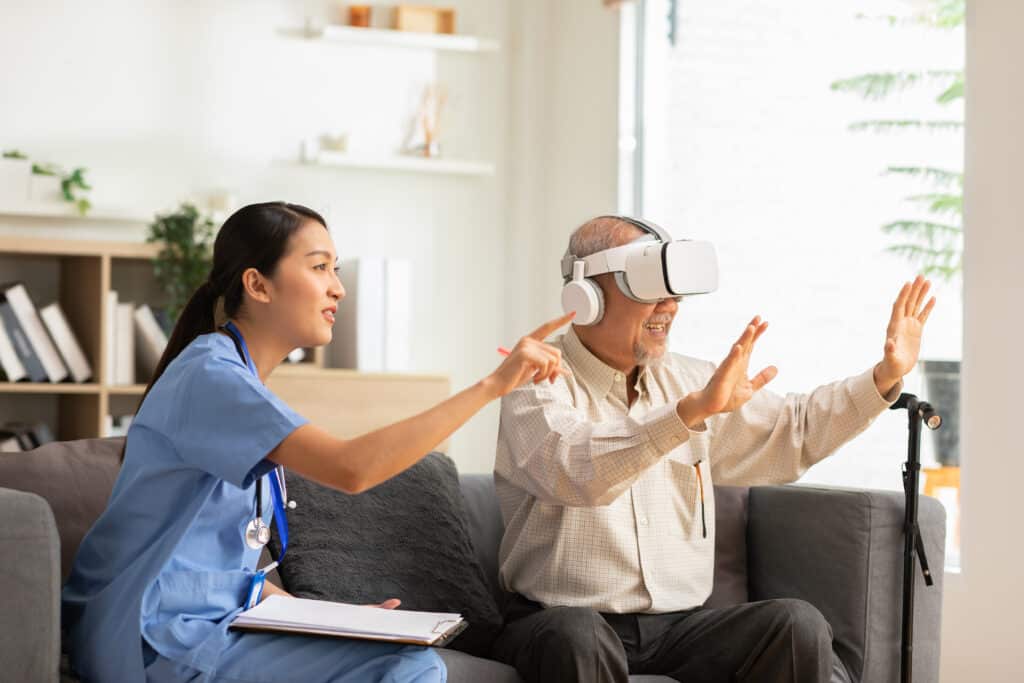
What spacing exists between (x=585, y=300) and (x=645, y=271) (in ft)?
0.42

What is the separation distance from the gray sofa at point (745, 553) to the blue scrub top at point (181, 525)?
0.22 ft

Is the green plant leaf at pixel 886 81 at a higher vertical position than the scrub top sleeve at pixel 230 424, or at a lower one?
higher

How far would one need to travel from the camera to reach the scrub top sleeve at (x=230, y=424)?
1653mm

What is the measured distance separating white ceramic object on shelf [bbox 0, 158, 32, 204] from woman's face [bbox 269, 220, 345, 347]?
2.51 metres

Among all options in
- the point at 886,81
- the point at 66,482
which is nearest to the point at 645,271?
the point at 66,482

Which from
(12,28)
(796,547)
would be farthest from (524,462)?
(12,28)

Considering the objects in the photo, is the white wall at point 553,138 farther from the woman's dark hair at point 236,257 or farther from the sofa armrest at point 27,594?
the sofa armrest at point 27,594

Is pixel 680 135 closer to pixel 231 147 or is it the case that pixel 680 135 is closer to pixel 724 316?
pixel 724 316

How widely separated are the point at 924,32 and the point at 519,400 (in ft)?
6.23

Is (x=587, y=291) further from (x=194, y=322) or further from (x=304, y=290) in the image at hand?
(x=194, y=322)

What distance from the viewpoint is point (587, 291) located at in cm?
230

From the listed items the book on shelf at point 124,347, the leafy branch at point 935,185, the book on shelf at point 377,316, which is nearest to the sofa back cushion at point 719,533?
the leafy branch at point 935,185

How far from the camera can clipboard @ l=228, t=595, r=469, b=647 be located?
1.66 metres

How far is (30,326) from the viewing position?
3938 millimetres
